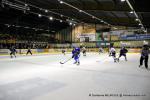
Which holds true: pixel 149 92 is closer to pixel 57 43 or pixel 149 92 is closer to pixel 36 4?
pixel 36 4

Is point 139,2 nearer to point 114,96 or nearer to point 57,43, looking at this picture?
point 114,96

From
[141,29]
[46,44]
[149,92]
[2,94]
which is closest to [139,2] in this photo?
[149,92]

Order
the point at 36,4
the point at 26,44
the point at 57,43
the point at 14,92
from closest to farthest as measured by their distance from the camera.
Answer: the point at 14,92 → the point at 36,4 → the point at 26,44 → the point at 57,43

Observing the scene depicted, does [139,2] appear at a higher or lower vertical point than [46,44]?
higher

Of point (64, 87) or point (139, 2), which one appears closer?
point (64, 87)

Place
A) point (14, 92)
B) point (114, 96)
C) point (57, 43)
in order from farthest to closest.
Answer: point (57, 43), point (14, 92), point (114, 96)

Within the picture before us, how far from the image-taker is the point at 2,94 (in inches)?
150

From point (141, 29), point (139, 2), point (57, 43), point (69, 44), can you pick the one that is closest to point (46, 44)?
point (57, 43)

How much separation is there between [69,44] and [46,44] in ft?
17.8

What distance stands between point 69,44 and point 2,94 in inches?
1210

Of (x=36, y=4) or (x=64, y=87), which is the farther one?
(x=36, y=4)

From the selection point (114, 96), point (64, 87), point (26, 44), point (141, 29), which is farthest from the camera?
→ point (141, 29)

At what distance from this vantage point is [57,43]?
33.2 meters

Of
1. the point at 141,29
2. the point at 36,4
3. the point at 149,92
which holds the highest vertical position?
the point at 36,4
